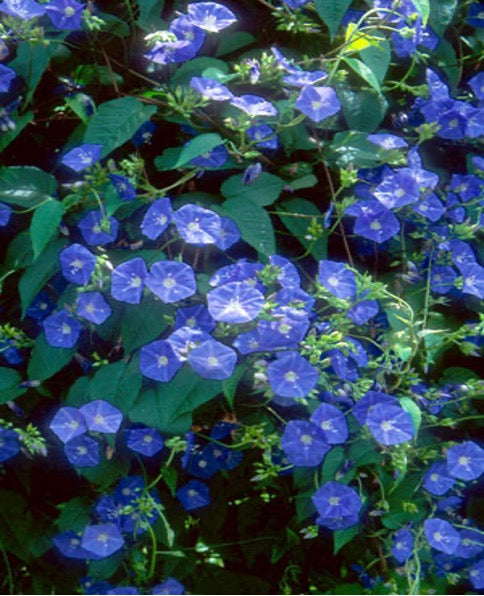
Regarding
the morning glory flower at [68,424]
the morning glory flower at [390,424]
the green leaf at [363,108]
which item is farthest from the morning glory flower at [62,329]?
the green leaf at [363,108]

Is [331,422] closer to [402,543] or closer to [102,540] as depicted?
[402,543]

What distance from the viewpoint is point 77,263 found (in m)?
1.78

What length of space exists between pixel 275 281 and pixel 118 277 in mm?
367

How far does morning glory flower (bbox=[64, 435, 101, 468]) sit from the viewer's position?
184 cm

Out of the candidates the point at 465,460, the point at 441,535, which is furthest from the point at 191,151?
the point at 441,535

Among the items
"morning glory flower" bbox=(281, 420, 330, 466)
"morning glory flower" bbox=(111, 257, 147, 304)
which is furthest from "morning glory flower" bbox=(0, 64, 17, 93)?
"morning glory flower" bbox=(281, 420, 330, 466)

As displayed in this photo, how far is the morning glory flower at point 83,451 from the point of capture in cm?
184

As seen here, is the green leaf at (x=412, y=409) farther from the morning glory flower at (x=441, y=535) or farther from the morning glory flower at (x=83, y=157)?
the morning glory flower at (x=83, y=157)

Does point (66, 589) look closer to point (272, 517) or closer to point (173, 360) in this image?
point (272, 517)

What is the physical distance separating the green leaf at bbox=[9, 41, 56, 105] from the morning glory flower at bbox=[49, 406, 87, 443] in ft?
2.46

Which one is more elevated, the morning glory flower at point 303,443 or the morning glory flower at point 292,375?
the morning glory flower at point 292,375

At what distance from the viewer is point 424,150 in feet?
7.40

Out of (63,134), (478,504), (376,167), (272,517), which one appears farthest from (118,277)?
(478,504)

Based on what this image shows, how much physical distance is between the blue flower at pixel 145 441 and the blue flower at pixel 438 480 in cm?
69
